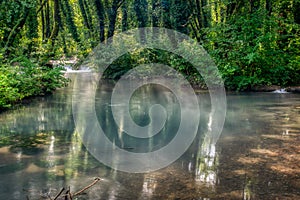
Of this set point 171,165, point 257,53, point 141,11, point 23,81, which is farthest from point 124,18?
point 171,165

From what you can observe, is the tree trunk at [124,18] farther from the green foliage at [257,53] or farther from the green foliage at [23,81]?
the green foliage at [23,81]

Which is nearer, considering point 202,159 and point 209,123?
point 202,159

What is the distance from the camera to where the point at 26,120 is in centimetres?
1125

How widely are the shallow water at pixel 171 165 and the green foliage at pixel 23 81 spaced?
980mm

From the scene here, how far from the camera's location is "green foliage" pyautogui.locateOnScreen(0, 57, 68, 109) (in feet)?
41.5

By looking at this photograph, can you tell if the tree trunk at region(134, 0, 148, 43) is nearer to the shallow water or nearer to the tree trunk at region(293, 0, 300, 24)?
the tree trunk at region(293, 0, 300, 24)

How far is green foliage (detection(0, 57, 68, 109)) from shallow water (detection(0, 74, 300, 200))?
980 mm

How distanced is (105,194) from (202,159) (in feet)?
8.26

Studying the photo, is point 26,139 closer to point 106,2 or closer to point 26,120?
point 26,120

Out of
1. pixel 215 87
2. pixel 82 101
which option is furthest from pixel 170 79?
pixel 82 101

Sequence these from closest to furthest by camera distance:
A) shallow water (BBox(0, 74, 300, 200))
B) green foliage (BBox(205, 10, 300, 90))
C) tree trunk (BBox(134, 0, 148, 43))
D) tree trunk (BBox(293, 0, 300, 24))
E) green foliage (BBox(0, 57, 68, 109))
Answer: shallow water (BBox(0, 74, 300, 200)) → green foliage (BBox(0, 57, 68, 109)) → green foliage (BBox(205, 10, 300, 90)) → tree trunk (BBox(293, 0, 300, 24)) → tree trunk (BBox(134, 0, 148, 43))

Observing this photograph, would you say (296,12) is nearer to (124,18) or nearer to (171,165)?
(124,18)

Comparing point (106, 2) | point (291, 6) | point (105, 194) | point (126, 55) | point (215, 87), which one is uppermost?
point (106, 2)

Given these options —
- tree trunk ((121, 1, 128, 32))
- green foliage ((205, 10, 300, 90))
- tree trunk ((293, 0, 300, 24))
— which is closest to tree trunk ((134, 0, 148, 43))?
tree trunk ((121, 1, 128, 32))
